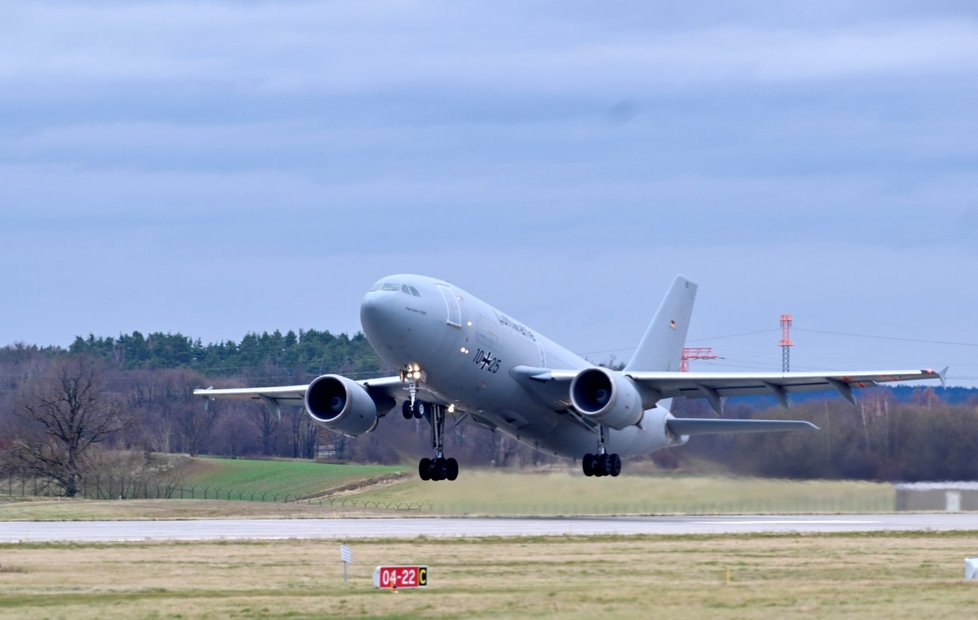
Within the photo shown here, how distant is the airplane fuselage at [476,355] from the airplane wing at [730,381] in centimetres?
71

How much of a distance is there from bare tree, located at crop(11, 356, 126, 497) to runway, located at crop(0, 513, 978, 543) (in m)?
26.1

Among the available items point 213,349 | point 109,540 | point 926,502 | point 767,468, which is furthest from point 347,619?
point 213,349

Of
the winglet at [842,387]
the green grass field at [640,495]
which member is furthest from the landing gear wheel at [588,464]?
the winglet at [842,387]

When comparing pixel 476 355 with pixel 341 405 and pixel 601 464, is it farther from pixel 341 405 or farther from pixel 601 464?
pixel 601 464

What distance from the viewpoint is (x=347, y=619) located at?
71.8 feet

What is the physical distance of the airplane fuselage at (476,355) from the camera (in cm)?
3997

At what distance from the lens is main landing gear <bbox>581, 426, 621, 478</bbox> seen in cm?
4709

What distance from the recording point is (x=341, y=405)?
153 ft

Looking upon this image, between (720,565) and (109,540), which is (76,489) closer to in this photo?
(109,540)

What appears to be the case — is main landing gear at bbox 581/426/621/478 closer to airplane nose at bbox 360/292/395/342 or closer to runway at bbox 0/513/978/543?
runway at bbox 0/513/978/543

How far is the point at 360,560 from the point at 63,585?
21.2ft

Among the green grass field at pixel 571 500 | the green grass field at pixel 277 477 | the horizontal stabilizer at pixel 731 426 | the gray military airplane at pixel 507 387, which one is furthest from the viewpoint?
the green grass field at pixel 277 477

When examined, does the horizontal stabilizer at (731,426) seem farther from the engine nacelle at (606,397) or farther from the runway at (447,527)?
the engine nacelle at (606,397)

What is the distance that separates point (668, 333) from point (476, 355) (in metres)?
15.3
